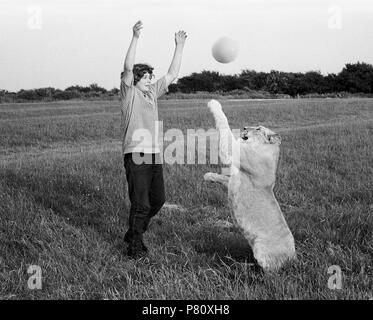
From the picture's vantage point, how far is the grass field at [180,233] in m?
3.86

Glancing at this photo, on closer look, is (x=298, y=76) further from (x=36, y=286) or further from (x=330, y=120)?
(x=36, y=286)

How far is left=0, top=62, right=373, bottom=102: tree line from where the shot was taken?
117ft

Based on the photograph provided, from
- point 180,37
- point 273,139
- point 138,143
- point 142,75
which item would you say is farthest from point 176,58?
point 273,139

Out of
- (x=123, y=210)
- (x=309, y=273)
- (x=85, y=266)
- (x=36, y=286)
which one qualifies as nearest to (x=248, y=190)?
(x=309, y=273)

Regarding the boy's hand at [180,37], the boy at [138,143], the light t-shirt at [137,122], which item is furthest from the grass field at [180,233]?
the boy's hand at [180,37]

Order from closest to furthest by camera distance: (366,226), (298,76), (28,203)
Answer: (366,226) < (28,203) < (298,76)

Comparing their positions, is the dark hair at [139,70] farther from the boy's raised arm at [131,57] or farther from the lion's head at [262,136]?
the lion's head at [262,136]

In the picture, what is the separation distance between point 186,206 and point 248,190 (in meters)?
2.78

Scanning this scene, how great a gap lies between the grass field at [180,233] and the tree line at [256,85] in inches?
1026

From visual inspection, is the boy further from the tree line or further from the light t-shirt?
the tree line

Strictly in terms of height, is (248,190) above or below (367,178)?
above

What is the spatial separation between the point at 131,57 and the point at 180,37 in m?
0.70

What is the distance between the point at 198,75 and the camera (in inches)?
1414
